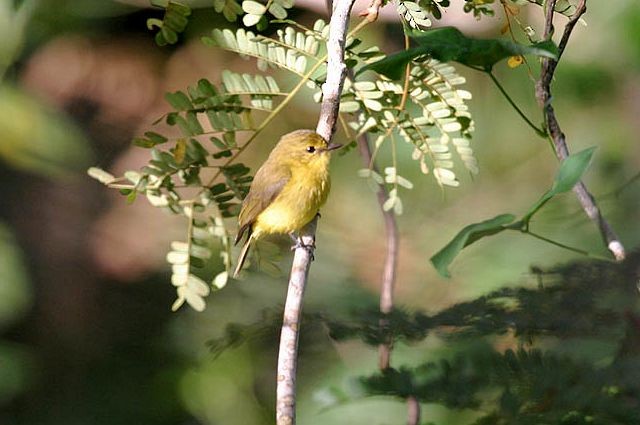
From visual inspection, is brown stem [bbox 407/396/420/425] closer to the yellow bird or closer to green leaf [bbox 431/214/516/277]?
green leaf [bbox 431/214/516/277]

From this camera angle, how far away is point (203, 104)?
1211 mm

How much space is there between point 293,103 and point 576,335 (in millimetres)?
1959

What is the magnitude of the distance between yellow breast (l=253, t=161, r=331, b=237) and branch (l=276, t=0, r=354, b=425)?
0.31 m

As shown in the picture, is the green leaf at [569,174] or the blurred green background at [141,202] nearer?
the green leaf at [569,174]

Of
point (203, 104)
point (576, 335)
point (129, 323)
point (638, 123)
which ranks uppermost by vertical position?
point (638, 123)

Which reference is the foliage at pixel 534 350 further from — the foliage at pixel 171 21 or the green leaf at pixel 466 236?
the foliage at pixel 171 21

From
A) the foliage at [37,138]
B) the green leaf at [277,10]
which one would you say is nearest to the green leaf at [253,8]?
the green leaf at [277,10]

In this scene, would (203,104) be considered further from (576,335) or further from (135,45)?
(135,45)

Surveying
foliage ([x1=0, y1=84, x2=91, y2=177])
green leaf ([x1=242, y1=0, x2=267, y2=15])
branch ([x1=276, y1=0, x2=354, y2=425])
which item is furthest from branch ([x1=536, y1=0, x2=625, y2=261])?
foliage ([x1=0, y1=84, x2=91, y2=177])

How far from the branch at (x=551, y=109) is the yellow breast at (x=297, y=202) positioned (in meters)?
0.48

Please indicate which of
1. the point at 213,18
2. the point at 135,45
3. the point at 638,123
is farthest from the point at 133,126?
the point at 638,123

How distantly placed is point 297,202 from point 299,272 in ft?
1.72

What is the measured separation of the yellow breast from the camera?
154cm

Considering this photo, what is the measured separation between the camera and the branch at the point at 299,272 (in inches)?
36.7
